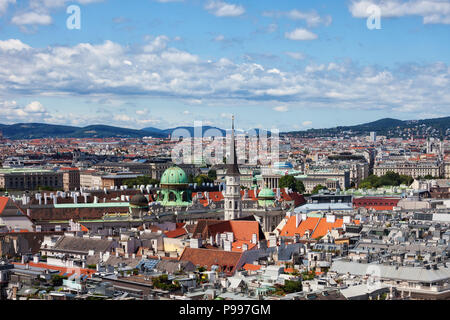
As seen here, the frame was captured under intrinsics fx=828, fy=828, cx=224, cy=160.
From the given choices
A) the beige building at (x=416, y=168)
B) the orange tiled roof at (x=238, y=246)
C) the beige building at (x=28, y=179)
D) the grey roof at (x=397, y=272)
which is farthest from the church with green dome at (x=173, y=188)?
the beige building at (x=416, y=168)

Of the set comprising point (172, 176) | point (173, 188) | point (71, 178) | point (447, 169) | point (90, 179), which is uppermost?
point (172, 176)

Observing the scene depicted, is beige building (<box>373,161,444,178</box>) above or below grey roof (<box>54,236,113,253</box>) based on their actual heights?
above

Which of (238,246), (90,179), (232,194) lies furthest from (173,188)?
(90,179)

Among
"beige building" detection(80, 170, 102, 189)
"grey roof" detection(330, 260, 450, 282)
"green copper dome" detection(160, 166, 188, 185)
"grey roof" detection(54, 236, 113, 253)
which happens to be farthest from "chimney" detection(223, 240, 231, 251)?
"beige building" detection(80, 170, 102, 189)

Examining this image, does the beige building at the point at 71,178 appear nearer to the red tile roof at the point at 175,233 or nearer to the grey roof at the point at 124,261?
the red tile roof at the point at 175,233

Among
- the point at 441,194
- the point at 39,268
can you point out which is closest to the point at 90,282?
the point at 39,268
